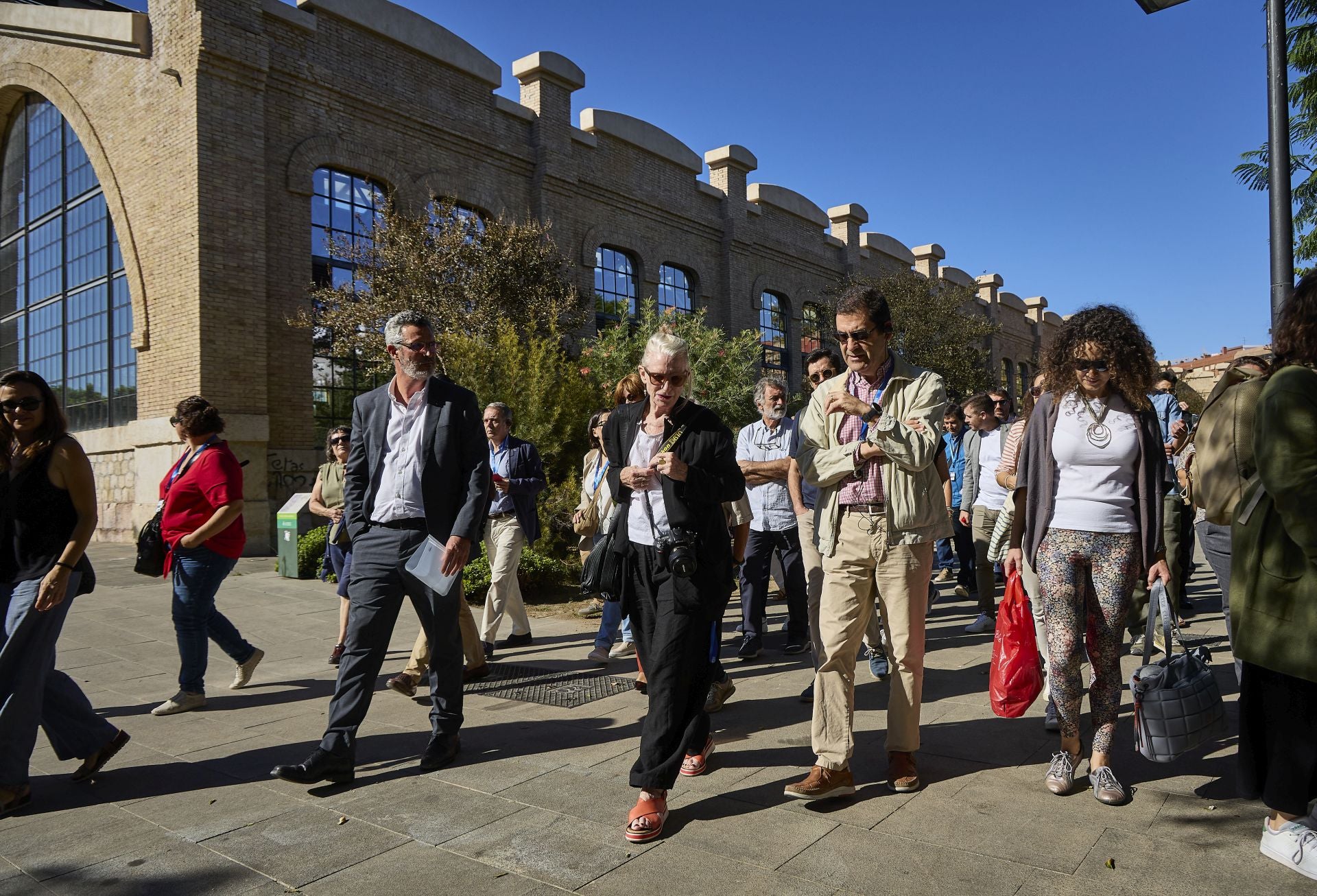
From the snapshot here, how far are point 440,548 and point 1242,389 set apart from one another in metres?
3.34

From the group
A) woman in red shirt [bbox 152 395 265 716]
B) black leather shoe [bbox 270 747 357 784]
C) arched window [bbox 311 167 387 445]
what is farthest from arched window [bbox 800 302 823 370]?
black leather shoe [bbox 270 747 357 784]

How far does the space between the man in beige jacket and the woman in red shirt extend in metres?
3.71

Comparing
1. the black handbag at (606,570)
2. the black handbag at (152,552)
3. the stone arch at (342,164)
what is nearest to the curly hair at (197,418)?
the black handbag at (152,552)

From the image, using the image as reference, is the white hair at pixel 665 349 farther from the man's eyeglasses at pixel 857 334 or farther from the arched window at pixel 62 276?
the arched window at pixel 62 276

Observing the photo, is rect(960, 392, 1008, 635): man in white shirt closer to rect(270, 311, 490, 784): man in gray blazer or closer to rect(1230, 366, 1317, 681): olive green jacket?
rect(1230, 366, 1317, 681): olive green jacket

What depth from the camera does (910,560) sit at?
3.81m

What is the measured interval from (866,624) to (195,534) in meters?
4.01

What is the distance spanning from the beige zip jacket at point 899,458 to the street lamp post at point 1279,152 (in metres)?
3.40

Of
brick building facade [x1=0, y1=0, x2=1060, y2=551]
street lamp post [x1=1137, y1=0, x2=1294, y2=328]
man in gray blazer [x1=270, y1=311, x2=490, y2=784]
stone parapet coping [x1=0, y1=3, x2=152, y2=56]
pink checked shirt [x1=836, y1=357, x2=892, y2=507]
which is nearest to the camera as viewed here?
pink checked shirt [x1=836, y1=357, x2=892, y2=507]

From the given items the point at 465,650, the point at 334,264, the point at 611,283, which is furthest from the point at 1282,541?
the point at 611,283

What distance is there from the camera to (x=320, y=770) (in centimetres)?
400

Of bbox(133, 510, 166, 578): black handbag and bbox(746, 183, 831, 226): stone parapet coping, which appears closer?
bbox(133, 510, 166, 578): black handbag

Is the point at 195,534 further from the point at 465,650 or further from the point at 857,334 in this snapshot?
the point at 857,334

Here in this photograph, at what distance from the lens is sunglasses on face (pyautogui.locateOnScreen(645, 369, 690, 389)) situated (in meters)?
3.88
